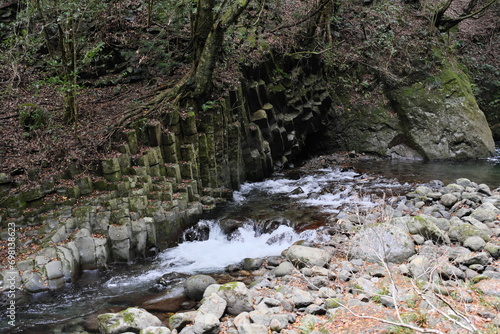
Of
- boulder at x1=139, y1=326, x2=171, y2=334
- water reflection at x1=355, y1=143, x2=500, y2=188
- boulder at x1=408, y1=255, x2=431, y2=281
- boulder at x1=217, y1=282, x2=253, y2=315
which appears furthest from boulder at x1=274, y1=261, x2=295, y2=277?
water reflection at x1=355, y1=143, x2=500, y2=188

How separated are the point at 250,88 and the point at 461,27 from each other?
559 inches

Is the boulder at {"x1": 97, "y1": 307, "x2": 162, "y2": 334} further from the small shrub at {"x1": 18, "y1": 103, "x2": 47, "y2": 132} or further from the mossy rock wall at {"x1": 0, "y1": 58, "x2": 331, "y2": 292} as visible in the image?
the small shrub at {"x1": 18, "y1": 103, "x2": 47, "y2": 132}

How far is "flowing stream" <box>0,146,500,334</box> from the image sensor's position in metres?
6.01

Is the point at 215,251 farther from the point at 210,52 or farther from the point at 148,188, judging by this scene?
the point at 210,52

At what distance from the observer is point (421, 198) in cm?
951

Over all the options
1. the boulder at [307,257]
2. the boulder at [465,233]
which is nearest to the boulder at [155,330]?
the boulder at [307,257]

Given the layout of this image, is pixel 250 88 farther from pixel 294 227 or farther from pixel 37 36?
pixel 37 36

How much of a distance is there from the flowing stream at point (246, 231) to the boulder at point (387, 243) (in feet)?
5.00

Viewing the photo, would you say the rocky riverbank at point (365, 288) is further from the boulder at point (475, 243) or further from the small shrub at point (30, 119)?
the small shrub at point (30, 119)

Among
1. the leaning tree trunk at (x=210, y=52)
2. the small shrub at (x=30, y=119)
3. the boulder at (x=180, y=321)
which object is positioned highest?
the leaning tree trunk at (x=210, y=52)

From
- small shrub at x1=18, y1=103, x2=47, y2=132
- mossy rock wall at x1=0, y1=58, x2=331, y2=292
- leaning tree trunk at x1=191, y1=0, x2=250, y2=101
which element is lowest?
mossy rock wall at x1=0, y1=58, x2=331, y2=292

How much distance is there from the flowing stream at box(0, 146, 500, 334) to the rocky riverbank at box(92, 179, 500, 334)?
22.7 inches

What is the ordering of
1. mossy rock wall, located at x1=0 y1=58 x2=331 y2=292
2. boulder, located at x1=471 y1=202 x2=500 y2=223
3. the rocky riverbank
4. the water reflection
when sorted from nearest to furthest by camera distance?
the rocky riverbank → mossy rock wall, located at x1=0 y1=58 x2=331 y2=292 → boulder, located at x1=471 y1=202 x2=500 y2=223 → the water reflection

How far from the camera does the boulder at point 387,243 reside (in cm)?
627
